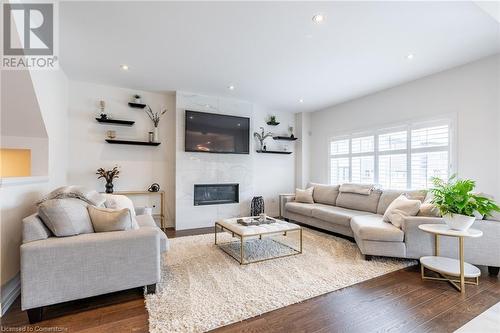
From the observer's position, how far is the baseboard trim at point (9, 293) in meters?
1.93

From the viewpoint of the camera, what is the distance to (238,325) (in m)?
1.78

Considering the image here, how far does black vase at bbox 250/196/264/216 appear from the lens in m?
5.33

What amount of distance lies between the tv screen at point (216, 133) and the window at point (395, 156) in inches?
86.9

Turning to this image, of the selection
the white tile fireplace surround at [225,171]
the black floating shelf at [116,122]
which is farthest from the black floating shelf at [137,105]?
the white tile fireplace surround at [225,171]

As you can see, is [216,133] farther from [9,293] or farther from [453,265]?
[453,265]

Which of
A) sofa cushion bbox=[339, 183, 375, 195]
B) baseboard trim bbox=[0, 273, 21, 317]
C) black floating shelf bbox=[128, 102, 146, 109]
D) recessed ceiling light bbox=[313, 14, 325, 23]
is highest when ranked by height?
recessed ceiling light bbox=[313, 14, 325, 23]

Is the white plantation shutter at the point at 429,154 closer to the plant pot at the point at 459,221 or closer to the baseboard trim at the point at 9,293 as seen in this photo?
the plant pot at the point at 459,221

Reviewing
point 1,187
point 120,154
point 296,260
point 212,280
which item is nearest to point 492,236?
point 296,260

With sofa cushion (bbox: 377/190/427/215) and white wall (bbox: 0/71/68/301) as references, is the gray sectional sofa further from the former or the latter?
white wall (bbox: 0/71/68/301)

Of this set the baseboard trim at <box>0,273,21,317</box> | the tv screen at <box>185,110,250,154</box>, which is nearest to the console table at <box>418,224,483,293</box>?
the tv screen at <box>185,110,250,154</box>

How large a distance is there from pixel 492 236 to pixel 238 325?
2929 millimetres

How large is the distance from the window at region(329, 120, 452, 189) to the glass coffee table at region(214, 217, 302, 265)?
87.4 inches

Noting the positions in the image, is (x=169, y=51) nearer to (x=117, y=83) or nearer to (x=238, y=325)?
(x=117, y=83)

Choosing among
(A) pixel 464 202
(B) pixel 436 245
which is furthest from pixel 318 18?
(B) pixel 436 245
